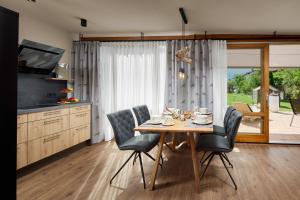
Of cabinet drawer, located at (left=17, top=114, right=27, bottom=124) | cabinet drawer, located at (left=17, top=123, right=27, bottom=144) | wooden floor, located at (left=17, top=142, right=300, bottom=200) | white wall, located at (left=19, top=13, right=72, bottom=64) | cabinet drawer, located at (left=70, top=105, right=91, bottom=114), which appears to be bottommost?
wooden floor, located at (left=17, top=142, right=300, bottom=200)

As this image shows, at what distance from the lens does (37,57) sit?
12.8 ft

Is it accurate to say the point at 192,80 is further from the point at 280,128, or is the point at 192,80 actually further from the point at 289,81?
the point at 289,81

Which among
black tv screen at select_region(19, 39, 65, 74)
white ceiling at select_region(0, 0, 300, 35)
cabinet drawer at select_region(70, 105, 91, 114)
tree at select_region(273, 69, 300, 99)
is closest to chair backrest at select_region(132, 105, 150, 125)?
cabinet drawer at select_region(70, 105, 91, 114)

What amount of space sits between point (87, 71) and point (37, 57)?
1.48 meters

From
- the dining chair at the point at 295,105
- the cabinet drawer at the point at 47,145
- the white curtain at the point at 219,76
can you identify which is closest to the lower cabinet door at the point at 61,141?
the cabinet drawer at the point at 47,145

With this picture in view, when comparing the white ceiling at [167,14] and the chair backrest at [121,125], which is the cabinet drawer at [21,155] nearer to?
the chair backrest at [121,125]

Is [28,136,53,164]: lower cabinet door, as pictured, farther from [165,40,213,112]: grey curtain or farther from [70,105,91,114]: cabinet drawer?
[165,40,213,112]: grey curtain

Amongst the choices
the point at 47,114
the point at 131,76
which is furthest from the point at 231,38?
the point at 47,114

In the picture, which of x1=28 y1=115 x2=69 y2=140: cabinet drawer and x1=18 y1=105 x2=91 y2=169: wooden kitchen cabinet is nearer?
x1=18 y1=105 x2=91 y2=169: wooden kitchen cabinet

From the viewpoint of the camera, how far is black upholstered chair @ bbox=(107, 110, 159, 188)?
9.61 feet

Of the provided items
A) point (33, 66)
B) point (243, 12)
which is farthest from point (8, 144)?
point (243, 12)

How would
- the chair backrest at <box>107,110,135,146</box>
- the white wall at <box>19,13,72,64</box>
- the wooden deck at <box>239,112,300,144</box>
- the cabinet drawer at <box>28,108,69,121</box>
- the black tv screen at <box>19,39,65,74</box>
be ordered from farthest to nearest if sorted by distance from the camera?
the wooden deck at <box>239,112,300,144</box>, the white wall at <box>19,13,72,64</box>, the black tv screen at <box>19,39,65,74</box>, the cabinet drawer at <box>28,108,69,121</box>, the chair backrest at <box>107,110,135,146</box>

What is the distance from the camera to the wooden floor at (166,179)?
2.66 meters

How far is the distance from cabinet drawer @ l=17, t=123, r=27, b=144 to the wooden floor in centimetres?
50
